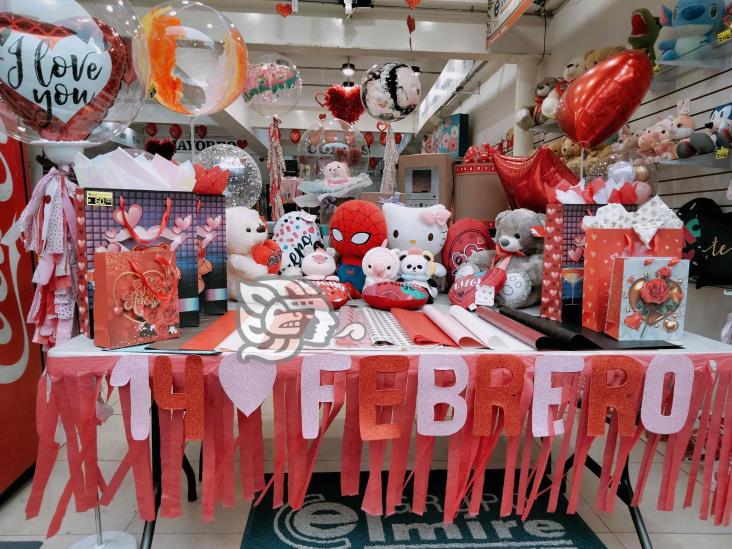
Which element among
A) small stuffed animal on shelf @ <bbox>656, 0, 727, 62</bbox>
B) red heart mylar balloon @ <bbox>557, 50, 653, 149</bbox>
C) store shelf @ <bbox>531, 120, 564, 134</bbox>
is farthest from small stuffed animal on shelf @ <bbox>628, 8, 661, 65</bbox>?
store shelf @ <bbox>531, 120, 564, 134</bbox>

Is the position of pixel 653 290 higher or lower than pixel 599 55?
lower

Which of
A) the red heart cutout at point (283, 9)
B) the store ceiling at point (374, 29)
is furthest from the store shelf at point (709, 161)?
the red heart cutout at point (283, 9)

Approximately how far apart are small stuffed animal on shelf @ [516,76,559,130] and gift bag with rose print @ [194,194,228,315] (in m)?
3.12

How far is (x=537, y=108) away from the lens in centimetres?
381

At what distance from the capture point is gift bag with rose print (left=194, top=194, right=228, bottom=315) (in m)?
1.42

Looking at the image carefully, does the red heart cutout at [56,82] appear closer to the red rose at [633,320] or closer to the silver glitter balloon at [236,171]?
the silver glitter balloon at [236,171]

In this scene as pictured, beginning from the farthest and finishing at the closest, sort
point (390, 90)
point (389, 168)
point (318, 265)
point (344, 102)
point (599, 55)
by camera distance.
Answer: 1. point (344, 102)
2. point (389, 168)
3. point (390, 90)
4. point (599, 55)
5. point (318, 265)

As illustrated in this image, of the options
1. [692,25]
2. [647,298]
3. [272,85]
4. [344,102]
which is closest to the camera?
[647,298]

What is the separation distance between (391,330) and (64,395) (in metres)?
0.80

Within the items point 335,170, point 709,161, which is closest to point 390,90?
point 335,170

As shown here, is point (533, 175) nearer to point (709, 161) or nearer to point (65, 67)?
point (709, 161)

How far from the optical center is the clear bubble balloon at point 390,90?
3451 mm

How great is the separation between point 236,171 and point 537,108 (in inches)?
105

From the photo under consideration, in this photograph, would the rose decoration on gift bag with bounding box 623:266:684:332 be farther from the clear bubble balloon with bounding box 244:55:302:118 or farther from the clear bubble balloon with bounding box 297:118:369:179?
the clear bubble balloon with bounding box 244:55:302:118
